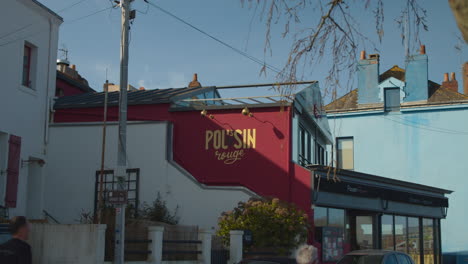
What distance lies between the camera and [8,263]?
21.5ft

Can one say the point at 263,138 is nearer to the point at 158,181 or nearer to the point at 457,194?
the point at 158,181

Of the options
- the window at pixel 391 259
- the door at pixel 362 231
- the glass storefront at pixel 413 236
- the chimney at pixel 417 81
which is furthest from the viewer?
the chimney at pixel 417 81

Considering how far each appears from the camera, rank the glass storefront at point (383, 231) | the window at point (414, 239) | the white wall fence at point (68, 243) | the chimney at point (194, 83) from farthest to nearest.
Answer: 1. the chimney at point (194, 83)
2. the window at point (414, 239)
3. the glass storefront at point (383, 231)
4. the white wall fence at point (68, 243)

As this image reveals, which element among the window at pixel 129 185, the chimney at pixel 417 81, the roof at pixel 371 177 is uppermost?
the chimney at pixel 417 81

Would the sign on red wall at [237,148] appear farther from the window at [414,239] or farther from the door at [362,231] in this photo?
the window at [414,239]

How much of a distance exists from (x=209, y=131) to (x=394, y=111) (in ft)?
49.4

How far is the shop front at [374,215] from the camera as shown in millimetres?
21328

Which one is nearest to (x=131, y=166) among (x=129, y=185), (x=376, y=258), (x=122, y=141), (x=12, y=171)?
(x=129, y=185)

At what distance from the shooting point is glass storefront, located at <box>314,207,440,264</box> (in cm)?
2241

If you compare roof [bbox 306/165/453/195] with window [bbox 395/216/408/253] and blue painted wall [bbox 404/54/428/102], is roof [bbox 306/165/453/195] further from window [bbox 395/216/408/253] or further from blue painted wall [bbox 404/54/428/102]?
blue painted wall [bbox 404/54/428/102]

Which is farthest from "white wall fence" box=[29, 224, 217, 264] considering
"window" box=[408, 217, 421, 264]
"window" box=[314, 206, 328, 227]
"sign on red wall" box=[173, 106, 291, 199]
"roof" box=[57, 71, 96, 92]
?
"window" box=[408, 217, 421, 264]

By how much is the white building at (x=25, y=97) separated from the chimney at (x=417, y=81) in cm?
1982

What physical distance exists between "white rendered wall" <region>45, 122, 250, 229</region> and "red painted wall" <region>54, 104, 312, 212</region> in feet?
2.46

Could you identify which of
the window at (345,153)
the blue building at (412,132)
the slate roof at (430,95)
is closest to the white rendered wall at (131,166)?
the blue building at (412,132)
